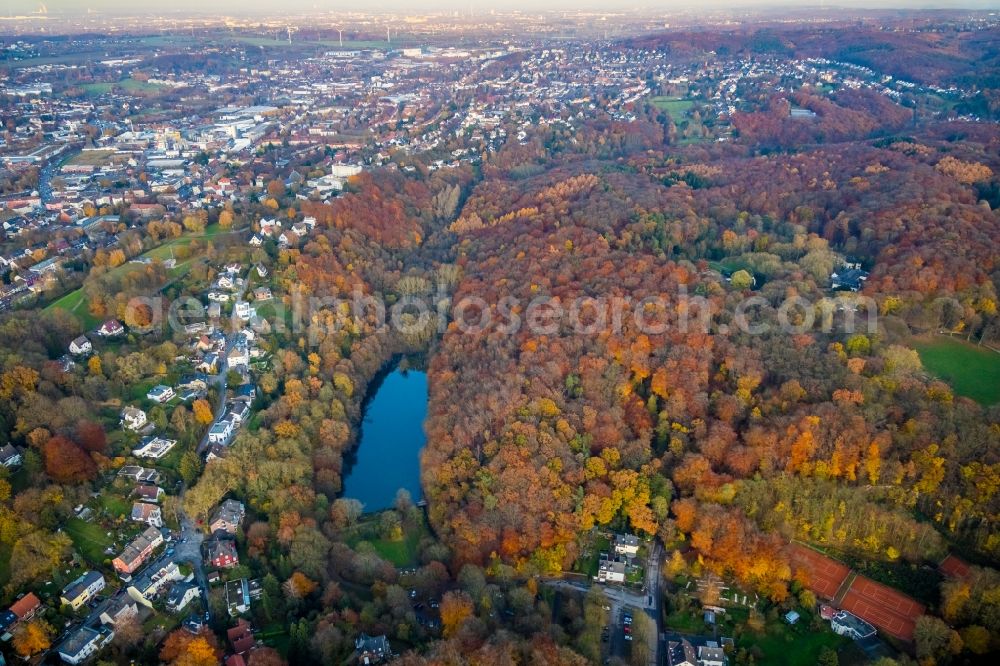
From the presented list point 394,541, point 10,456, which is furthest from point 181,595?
point 10,456

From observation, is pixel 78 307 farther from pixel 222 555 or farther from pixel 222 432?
pixel 222 555

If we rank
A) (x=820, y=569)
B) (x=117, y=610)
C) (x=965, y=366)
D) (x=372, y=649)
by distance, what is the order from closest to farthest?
(x=372, y=649) → (x=117, y=610) → (x=820, y=569) → (x=965, y=366)


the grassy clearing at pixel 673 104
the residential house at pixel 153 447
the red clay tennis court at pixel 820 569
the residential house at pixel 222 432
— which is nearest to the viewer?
the red clay tennis court at pixel 820 569

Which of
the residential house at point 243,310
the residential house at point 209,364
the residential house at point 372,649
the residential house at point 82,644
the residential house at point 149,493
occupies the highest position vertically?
the residential house at point 243,310

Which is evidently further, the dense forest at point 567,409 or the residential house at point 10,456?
the residential house at point 10,456

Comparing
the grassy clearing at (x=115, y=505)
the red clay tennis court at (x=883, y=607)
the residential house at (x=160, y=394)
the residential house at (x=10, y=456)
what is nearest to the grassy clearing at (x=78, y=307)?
the residential house at (x=160, y=394)

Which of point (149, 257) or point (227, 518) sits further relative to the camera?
point (149, 257)

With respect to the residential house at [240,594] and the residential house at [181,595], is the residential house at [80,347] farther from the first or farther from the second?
the residential house at [240,594]
